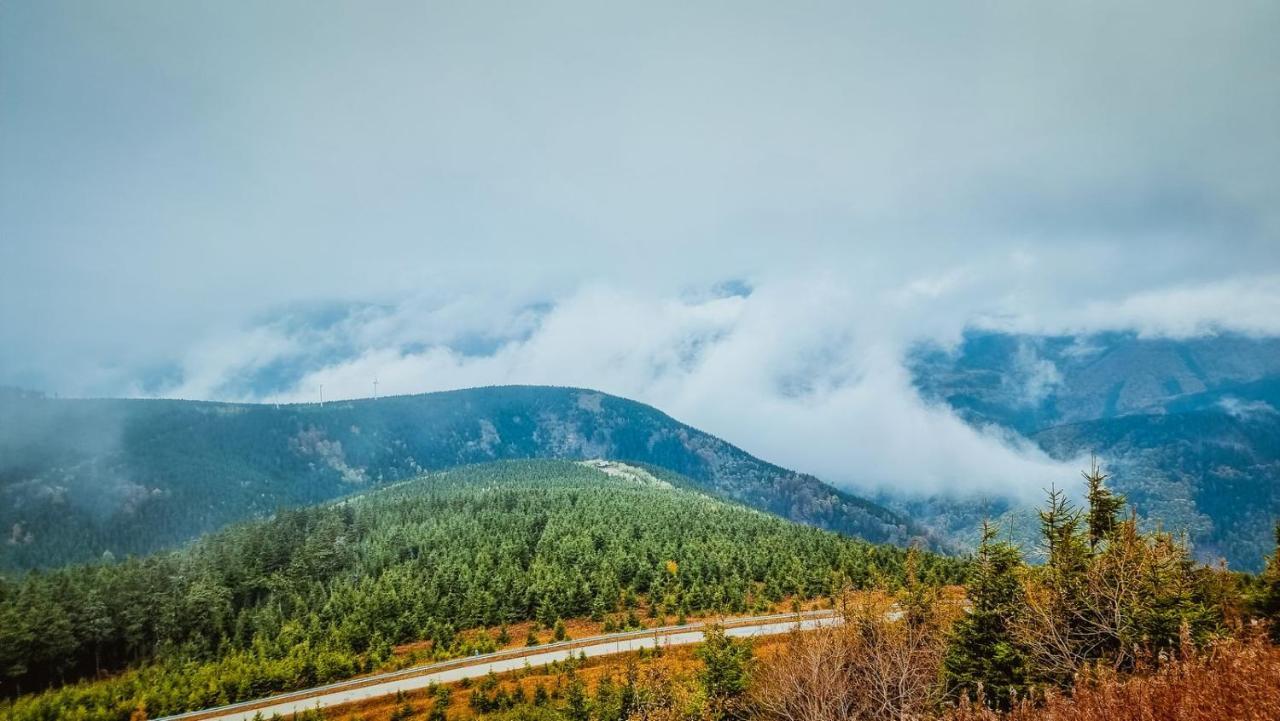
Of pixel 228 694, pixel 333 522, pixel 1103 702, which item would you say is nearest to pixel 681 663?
pixel 228 694

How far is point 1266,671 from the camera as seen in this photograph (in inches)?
428

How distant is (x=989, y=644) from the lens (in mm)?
27484

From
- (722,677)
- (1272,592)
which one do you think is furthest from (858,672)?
(1272,592)

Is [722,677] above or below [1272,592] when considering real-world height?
→ below

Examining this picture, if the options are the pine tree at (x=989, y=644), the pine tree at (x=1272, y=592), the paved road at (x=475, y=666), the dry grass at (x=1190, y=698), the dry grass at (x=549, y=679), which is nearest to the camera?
the dry grass at (x=1190, y=698)

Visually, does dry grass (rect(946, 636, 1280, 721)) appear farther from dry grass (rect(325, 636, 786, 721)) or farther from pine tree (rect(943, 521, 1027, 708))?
dry grass (rect(325, 636, 786, 721))

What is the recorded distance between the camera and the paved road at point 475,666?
1896 inches

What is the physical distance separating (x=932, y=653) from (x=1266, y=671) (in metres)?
25.5

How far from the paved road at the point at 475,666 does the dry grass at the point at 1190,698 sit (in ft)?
102

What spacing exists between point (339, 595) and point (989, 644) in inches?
3100

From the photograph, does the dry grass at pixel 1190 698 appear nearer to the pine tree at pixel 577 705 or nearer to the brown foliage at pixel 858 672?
the brown foliage at pixel 858 672

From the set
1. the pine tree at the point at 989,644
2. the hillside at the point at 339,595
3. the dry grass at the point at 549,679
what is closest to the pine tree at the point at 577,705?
the dry grass at the point at 549,679

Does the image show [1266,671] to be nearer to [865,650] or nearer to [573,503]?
[865,650]

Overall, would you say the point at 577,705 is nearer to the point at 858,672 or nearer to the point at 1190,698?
the point at 858,672
